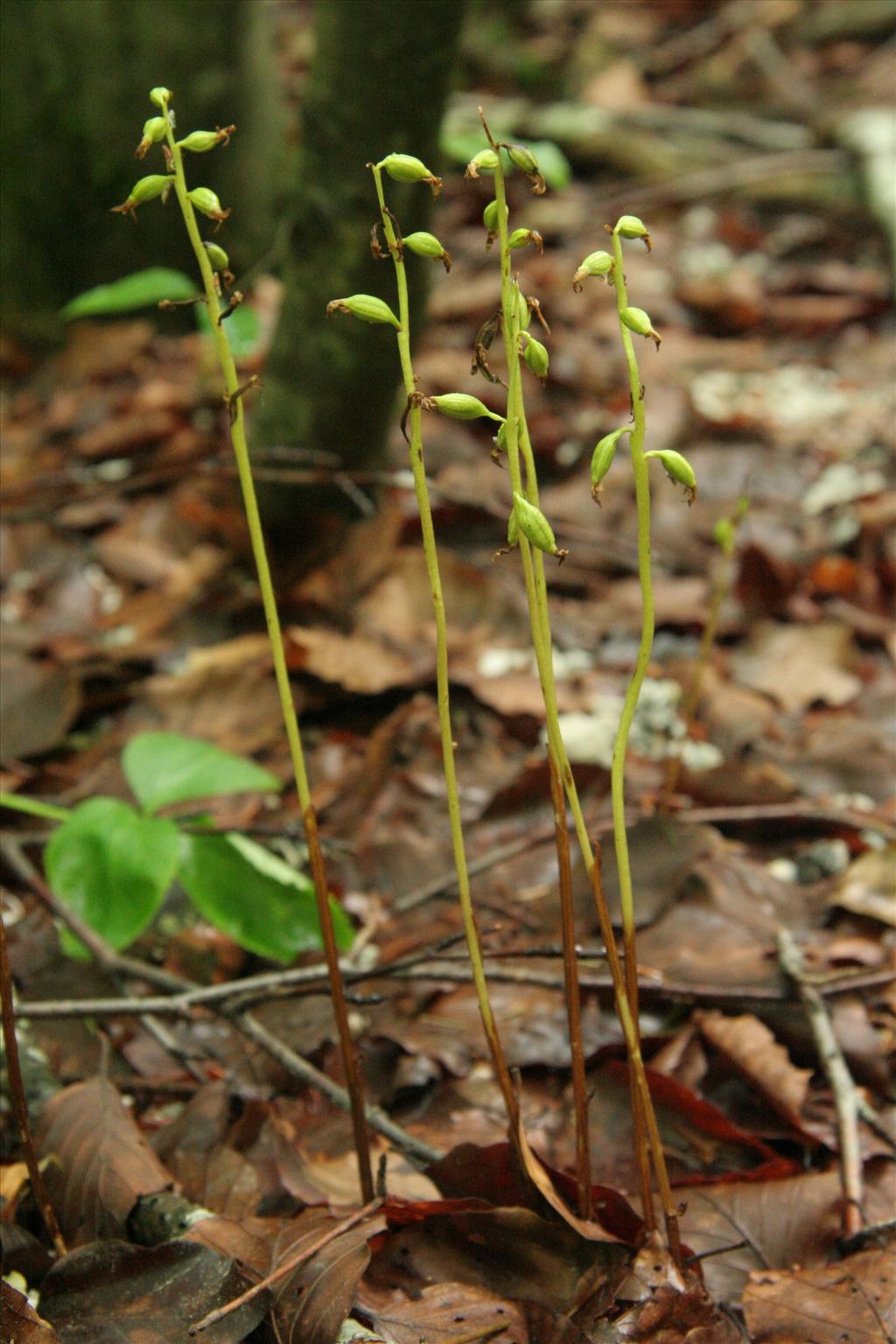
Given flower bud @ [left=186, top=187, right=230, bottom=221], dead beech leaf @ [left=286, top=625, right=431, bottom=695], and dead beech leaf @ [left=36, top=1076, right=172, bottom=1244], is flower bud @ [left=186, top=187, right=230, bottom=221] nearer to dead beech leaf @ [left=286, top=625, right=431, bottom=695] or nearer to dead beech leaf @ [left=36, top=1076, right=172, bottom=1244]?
dead beech leaf @ [left=36, top=1076, right=172, bottom=1244]

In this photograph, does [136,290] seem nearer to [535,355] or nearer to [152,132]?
[152,132]

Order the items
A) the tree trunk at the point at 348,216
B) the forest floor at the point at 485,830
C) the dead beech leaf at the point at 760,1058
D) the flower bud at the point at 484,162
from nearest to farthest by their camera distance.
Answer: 1. the flower bud at the point at 484,162
2. the forest floor at the point at 485,830
3. the dead beech leaf at the point at 760,1058
4. the tree trunk at the point at 348,216

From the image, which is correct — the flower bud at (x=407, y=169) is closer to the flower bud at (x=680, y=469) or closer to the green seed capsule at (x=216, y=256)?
the green seed capsule at (x=216, y=256)

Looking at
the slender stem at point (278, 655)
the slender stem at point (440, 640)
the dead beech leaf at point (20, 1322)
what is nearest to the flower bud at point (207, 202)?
the slender stem at point (278, 655)

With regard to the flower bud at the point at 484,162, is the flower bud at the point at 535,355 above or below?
below

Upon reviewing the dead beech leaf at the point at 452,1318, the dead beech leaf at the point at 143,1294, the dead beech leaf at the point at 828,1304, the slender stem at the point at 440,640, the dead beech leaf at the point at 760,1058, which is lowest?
the dead beech leaf at the point at 828,1304

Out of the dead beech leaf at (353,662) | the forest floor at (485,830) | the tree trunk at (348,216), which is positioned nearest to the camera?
the forest floor at (485,830)

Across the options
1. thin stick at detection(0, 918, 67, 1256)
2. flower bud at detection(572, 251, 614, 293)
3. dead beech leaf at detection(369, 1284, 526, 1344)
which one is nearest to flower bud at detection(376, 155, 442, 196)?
flower bud at detection(572, 251, 614, 293)

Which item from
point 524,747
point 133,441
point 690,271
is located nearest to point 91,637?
point 133,441
